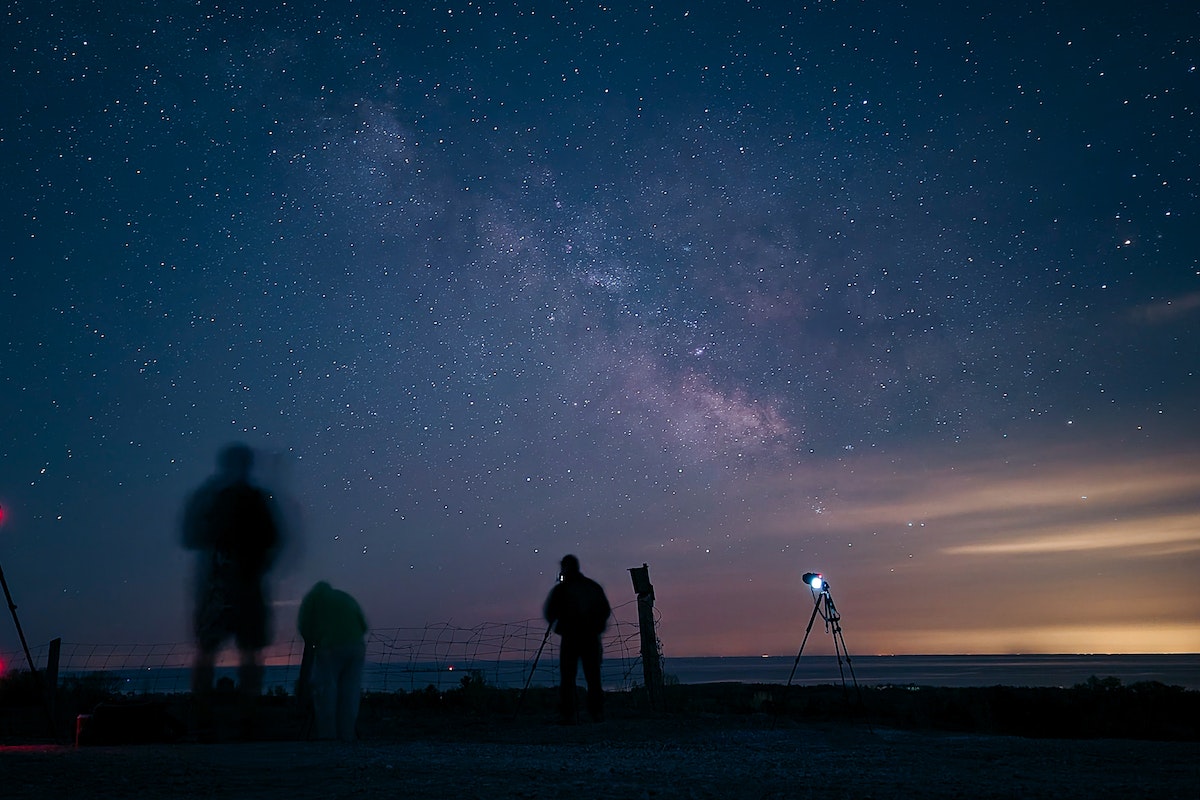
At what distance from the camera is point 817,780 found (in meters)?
5.32

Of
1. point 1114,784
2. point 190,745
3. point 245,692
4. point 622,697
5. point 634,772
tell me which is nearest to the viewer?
point 1114,784

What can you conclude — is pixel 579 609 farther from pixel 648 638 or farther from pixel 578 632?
pixel 648 638

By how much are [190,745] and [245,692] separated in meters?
1.38

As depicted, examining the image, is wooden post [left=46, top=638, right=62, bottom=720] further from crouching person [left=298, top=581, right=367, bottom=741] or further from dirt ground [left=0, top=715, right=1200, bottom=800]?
crouching person [left=298, top=581, right=367, bottom=741]

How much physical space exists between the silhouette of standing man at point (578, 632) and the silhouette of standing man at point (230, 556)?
3.22 m

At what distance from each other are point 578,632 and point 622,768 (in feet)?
13.5

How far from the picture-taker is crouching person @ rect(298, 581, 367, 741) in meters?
8.16

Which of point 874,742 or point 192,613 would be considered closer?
point 874,742

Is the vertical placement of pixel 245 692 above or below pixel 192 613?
below

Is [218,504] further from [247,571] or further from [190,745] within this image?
[190,745]

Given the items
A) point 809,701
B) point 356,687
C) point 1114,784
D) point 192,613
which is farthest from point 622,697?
point 1114,784

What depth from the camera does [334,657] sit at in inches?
324

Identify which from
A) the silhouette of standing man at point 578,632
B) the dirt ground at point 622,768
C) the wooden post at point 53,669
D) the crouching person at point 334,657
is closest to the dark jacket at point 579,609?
the silhouette of standing man at point 578,632

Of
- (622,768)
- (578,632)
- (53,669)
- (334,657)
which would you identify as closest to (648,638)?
(578,632)
